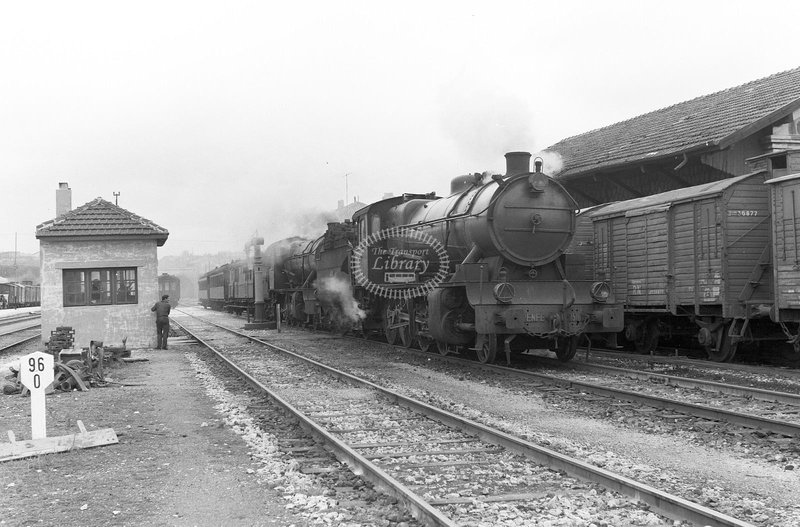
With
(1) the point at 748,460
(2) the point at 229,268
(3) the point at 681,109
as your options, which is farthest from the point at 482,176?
Result: (2) the point at 229,268

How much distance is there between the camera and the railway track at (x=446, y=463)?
178 inches

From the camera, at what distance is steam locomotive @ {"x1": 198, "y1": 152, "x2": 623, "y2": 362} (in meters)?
11.2

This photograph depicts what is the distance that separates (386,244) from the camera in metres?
14.9

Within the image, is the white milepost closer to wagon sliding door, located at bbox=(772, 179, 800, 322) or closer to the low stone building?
wagon sliding door, located at bbox=(772, 179, 800, 322)

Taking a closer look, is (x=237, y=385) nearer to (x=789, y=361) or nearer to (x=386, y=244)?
(x=386, y=244)

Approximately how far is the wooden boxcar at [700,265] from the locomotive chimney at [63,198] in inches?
677

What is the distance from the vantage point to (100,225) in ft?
57.7

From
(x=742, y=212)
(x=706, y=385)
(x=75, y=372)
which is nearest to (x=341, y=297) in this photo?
(x=75, y=372)

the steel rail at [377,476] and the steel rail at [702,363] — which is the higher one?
the steel rail at [377,476]

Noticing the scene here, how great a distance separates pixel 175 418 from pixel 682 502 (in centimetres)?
565

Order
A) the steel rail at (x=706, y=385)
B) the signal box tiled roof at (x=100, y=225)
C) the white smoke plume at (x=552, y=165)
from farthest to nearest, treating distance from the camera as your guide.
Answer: the white smoke plume at (x=552, y=165), the signal box tiled roof at (x=100, y=225), the steel rail at (x=706, y=385)

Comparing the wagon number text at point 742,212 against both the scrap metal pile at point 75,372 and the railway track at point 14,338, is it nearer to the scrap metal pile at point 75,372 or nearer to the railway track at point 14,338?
the scrap metal pile at point 75,372

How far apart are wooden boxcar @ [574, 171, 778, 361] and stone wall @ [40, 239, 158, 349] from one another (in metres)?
10.8

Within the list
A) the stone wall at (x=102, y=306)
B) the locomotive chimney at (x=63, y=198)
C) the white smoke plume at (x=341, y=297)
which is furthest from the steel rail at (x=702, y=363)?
the locomotive chimney at (x=63, y=198)
